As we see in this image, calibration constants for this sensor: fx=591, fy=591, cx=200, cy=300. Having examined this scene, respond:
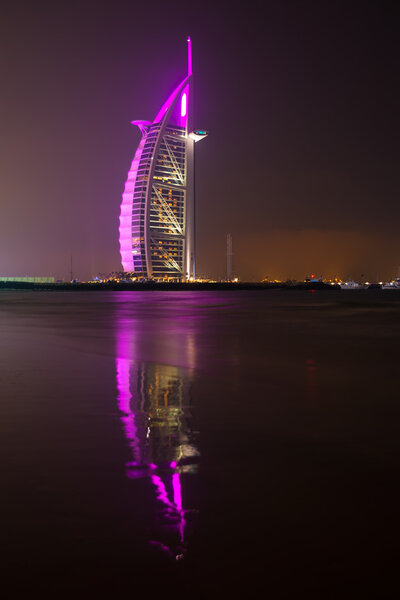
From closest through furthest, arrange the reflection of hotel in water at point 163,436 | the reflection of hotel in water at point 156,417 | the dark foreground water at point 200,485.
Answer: the dark foreground water at point 200,485 → the reflection of hotel in water at point 163,436 → the reflection of hotel in water at point 156,417

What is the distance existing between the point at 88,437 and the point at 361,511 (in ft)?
13.2

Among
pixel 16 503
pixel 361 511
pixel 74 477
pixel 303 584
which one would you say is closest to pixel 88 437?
pixel 74 477

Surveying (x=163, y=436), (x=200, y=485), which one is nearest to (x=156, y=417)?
(x=163, y=436)

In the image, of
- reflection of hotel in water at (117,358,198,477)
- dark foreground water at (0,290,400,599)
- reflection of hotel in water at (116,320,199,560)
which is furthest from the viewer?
reflection of hotel in water at (117,358,198,477)

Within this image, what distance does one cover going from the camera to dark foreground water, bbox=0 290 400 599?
3.93m

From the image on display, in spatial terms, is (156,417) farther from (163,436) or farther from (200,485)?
(200,485)

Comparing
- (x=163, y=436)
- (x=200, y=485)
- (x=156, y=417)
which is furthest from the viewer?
(x=156, y=417)

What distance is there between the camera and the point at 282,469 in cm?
629

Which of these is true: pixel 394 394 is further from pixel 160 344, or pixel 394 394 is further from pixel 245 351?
pixel 160 344

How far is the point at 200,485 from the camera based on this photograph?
5.68 metres

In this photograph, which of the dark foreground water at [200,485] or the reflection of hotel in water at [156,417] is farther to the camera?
the reflection of hotel in water at [156,417]

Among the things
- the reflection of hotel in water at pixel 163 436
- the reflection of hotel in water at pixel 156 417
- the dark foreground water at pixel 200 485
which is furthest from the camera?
the reflection of hotel in water at pixel 156 417

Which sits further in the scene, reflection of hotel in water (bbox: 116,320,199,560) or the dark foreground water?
reflection of hotel in water (bbox: 116,320,199,560)

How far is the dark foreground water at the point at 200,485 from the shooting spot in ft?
12.9
